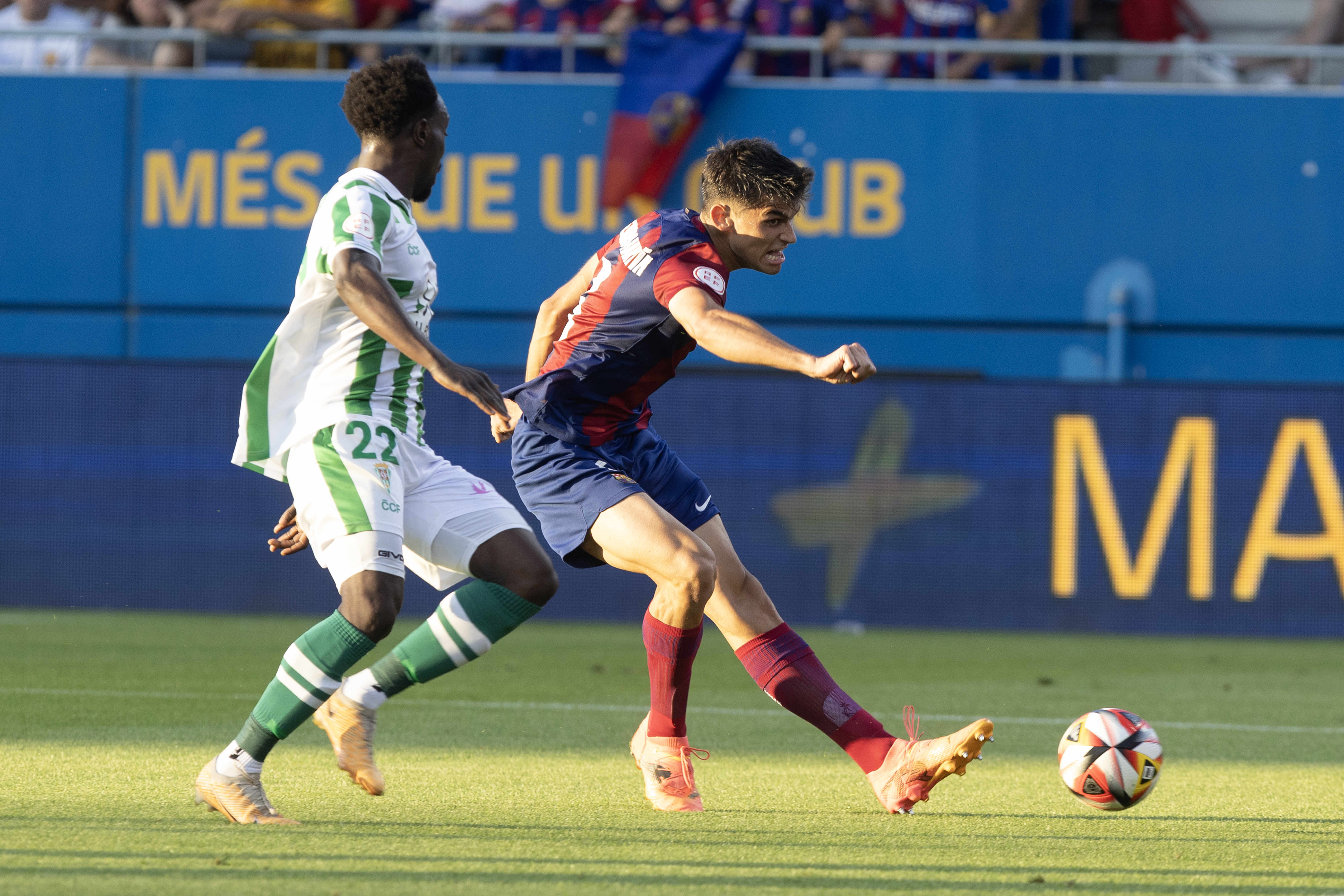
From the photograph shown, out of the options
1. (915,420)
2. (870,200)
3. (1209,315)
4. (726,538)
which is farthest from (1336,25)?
(726,538)

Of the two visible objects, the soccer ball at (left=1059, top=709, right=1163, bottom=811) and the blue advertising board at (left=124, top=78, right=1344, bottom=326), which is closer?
the soccer ball at (left=1059, top=709, right=1163, bottom=811)

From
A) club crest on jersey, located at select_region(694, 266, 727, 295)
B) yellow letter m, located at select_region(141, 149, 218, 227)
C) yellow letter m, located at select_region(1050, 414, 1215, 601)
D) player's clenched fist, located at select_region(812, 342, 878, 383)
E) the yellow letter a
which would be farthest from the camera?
yellow letter m, located at select_region(141, 149, 218, 227)

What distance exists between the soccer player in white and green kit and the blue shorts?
177 millimetres

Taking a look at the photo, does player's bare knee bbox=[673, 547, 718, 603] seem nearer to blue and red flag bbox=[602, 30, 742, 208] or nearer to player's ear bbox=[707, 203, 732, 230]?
player's ear bbox=[707, 203, 732, 230]

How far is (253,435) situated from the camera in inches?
184

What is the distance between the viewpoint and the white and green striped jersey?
460cm

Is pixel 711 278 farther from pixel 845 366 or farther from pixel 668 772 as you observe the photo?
pixel 668 772

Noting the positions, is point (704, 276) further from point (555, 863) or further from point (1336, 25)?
point (1336, 25)

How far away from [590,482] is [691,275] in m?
0.69

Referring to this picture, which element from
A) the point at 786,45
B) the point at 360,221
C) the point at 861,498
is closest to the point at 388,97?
the point at 360,221

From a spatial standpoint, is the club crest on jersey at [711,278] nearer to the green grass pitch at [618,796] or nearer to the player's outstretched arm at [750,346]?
the player's outstretched arm at [750,346]

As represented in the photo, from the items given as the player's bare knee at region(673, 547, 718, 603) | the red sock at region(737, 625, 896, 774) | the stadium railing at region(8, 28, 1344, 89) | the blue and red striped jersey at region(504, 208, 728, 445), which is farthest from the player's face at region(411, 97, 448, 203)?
the stadium railing at region(8, 28, 1344, 89)

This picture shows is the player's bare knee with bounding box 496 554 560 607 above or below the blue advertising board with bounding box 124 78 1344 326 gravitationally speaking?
above

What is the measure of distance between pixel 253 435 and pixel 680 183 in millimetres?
9765
